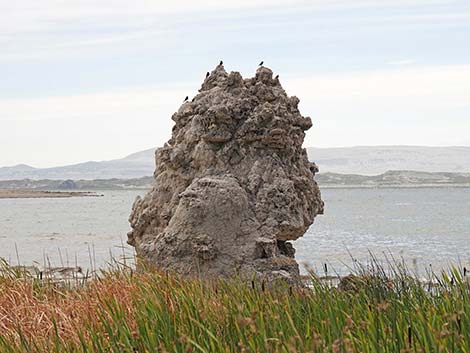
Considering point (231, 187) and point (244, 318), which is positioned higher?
point (231, 187)

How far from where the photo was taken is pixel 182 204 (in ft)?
27.7

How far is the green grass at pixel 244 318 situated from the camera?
4938 millimetres

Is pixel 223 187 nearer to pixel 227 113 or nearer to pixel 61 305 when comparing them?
pixel 227 113

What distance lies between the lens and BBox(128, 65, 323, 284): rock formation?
8289 mm

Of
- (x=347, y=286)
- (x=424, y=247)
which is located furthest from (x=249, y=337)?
(x=424, y=247)

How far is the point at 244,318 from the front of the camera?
15.8 ft

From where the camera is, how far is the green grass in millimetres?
4938

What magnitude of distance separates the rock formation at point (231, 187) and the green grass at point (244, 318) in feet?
1.32

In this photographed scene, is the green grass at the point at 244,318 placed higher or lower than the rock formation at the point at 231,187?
lower

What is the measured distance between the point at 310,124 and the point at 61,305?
300cm

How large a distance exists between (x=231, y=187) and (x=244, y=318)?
366 centimetres

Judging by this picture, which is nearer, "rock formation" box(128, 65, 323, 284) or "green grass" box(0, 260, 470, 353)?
"green grass" box(0, 260, 470, 353)

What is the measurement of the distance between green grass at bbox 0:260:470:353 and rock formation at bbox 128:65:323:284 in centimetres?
40

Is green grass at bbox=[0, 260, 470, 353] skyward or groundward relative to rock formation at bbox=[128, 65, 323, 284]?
groundward
